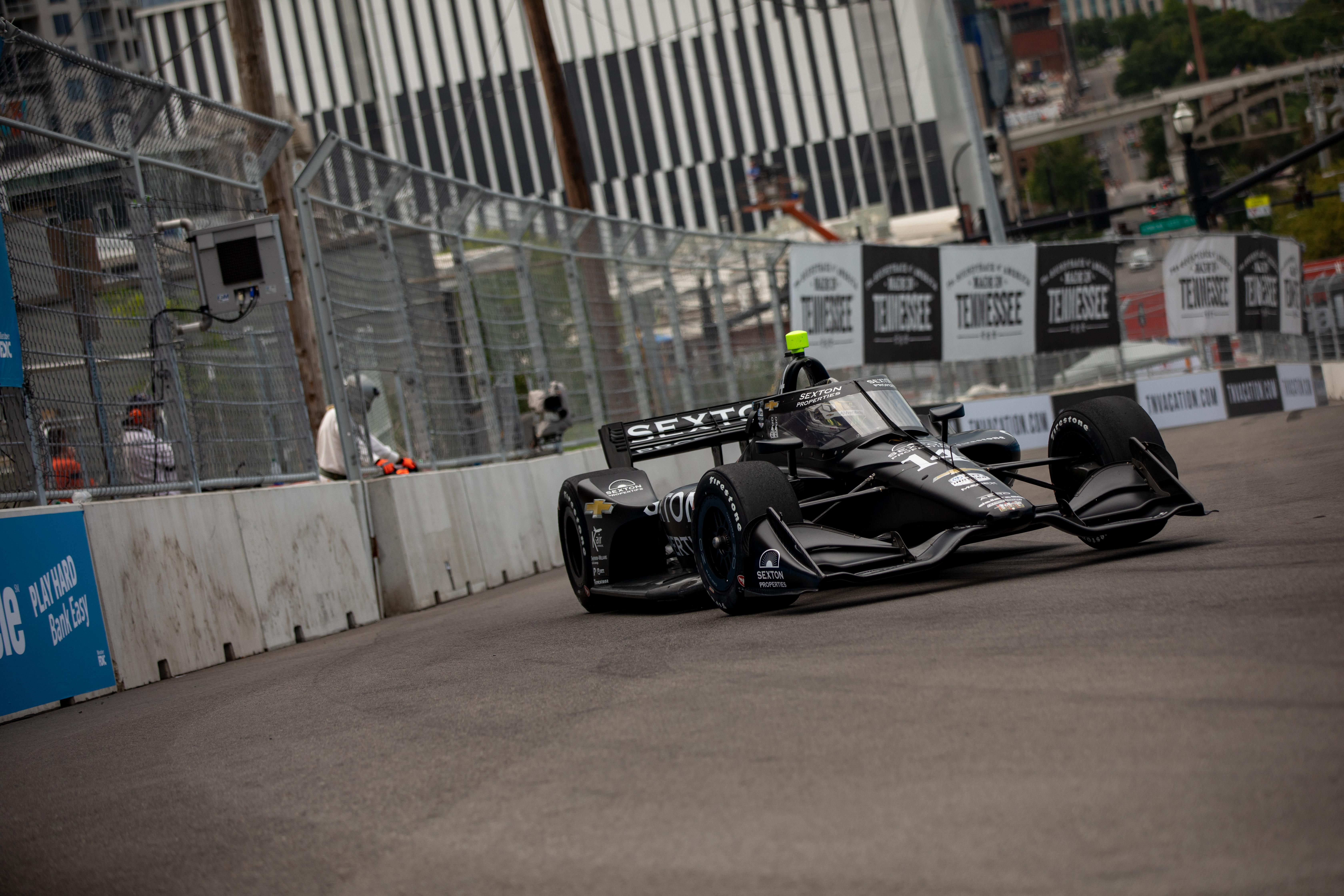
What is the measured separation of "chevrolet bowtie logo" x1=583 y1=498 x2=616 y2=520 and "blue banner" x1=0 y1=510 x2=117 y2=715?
2799 mm

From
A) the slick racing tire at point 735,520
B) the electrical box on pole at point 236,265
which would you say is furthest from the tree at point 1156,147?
the slick racing tire at point 735,520

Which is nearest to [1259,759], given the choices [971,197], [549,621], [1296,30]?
[549,621]

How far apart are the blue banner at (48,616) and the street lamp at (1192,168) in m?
21.6

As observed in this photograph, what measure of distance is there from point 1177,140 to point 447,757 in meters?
98.6

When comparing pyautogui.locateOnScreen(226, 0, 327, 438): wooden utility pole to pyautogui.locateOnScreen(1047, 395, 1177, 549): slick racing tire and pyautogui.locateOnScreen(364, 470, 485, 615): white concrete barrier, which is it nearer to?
pyautogui.locateOnScreen(364, 470, 485, 615): white concrete barrier

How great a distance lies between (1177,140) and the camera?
93.8 metres

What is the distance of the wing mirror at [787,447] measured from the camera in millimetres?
6879

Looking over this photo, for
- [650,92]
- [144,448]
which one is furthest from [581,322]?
[650,92]

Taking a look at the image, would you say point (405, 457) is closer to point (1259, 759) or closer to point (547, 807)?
point (547, 807)

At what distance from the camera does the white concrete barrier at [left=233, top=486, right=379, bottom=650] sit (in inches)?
361

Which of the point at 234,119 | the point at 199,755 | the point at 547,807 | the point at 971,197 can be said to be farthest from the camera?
the point at 971,197

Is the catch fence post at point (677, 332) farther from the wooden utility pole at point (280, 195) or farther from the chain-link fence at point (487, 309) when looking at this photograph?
the wooden utility pole at point (280, 195)

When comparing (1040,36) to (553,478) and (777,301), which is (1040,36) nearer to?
(777,301)

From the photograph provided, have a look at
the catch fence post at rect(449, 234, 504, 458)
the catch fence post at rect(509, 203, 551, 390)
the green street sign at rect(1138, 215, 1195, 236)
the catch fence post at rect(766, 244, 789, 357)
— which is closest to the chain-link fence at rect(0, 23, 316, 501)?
the catch fence post at rect(449, 234, 504, 458)
